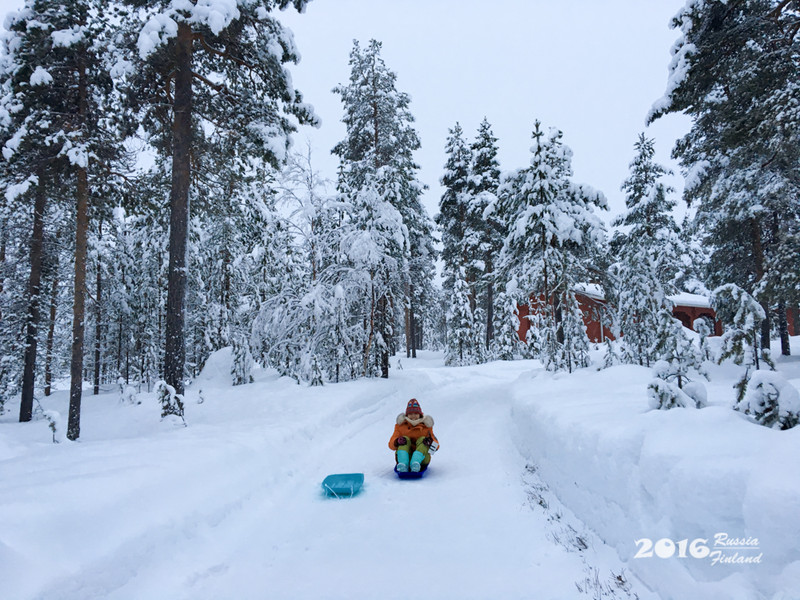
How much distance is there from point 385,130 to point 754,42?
15.5 metres

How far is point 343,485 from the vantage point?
6.01 metres

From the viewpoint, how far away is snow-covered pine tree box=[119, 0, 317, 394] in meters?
9.06

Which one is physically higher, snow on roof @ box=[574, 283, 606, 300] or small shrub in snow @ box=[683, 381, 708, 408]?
snow on roof @ box=[574, 283, 606, 300]

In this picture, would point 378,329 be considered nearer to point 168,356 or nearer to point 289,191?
point 289,191

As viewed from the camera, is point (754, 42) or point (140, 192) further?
point (140, 192)

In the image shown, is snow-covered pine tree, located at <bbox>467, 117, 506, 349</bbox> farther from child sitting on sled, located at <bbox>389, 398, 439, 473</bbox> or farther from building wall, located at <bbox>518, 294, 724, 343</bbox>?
child sitting on sled, located at <bbox>389, 398, 439, 473</bbox>

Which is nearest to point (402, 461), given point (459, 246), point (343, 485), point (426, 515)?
point (343, 485)

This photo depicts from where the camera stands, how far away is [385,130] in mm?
21641

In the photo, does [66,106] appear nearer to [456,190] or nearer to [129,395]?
[129,395]

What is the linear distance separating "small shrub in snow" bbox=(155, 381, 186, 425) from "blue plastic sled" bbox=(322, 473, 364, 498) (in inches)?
176

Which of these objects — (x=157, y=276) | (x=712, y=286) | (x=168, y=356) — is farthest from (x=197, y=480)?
(x=712, y=286)

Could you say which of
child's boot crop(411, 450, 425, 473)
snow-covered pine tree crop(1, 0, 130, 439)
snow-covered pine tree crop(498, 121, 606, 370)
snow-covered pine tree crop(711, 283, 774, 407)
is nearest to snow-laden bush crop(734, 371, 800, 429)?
snow-covered pine tree crop(711, 283, 774, 407)

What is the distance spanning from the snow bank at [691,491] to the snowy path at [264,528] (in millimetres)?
383

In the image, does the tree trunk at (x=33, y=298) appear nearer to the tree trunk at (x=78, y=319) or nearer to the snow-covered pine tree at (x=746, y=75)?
the tree trunk at (x=78, y=319)
